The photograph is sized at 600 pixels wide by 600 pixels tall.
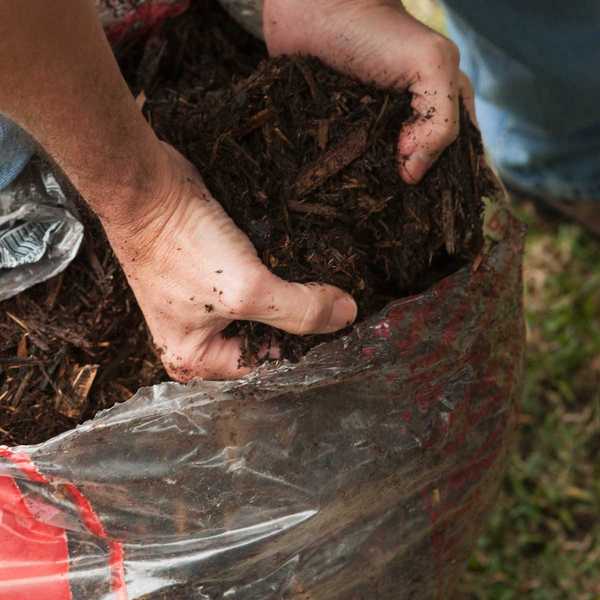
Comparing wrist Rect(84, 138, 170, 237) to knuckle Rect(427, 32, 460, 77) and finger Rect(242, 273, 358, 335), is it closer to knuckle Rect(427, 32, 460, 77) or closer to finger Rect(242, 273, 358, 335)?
finger Rect(242, 273, 358, 335)

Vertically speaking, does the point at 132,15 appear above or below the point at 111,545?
above

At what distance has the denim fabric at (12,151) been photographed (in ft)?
3.12

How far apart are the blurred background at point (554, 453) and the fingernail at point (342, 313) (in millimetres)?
865

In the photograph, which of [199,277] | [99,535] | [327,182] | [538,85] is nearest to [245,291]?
[199,277]

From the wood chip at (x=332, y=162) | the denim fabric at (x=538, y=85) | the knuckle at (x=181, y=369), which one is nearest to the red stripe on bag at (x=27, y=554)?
the knuckle at (x=181, y=369)

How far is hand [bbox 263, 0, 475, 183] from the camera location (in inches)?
38.1

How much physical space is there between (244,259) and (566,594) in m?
1.06

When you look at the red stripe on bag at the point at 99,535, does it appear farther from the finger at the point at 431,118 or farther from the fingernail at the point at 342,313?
the finger at the point at 431,118

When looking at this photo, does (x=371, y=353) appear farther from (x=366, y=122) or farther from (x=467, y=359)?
(x=366, y=122)

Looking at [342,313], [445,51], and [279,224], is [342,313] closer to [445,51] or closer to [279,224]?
[279,224]

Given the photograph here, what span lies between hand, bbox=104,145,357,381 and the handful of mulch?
0.16 feet

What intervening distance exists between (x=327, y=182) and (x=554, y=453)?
0.97 metres

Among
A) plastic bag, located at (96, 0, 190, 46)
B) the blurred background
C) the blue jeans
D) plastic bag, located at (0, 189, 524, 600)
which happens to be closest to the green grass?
the blurred background

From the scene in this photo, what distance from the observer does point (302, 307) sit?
0.87 metres
